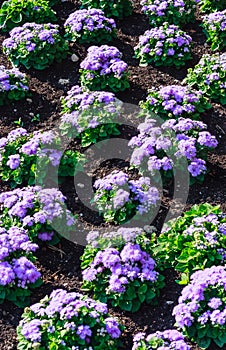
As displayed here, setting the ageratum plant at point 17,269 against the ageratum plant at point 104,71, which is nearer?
the ageratum plant at point 17,269

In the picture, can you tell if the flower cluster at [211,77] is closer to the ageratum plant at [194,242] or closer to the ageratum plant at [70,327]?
the ageratum plant at [194,242]

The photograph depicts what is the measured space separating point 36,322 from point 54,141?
2.13m

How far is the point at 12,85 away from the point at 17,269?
A: 8.76 feet

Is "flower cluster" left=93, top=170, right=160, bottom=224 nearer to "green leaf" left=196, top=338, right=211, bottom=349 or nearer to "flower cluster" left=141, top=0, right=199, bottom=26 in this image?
"green leaf" left=196, top=338, right=211, bottom=349

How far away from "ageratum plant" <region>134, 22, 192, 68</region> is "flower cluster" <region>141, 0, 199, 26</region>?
1.29 ft

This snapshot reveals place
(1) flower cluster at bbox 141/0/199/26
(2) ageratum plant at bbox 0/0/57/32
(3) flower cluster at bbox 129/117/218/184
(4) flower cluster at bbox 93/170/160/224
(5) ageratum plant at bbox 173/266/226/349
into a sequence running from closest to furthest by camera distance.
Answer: (5) ageratum plant at bbox 173/266/226/349 < (4) flower cluster at bbox 93/170/160/224 < (3) flower cluster at bbox 129/117/218/184 < (1) flower cluster at bbox 141/0/199/26 < (2) ageratum plant at bbox 0/0/57/32

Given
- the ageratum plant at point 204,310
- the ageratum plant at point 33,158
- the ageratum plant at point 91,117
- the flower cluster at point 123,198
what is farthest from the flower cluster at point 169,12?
the ageratum plant at point 204,310

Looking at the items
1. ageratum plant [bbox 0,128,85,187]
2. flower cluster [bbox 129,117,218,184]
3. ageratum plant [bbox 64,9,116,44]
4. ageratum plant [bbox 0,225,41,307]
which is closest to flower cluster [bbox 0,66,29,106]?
ageratum plant [bbox 0,128,85,187]

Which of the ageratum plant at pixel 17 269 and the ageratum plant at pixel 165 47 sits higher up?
the ageratum plant at pixel 165 47

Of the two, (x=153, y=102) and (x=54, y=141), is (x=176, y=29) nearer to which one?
(x=153, y=102)

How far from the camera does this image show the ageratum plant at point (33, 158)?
701 cm

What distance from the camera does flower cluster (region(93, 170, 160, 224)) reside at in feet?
21.6

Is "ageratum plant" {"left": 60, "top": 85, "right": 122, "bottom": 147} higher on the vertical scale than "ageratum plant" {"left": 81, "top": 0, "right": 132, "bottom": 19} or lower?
lower

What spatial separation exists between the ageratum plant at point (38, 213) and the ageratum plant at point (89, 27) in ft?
8.77
